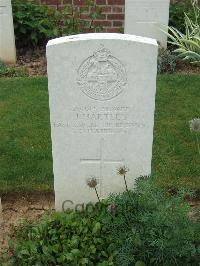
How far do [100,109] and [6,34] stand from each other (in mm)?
3761

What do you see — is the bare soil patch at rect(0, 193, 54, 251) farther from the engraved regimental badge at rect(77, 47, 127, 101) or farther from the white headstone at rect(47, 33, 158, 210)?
the engraved regimental badge at rect(77, 47, 127, 101)

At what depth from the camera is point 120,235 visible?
3002mm

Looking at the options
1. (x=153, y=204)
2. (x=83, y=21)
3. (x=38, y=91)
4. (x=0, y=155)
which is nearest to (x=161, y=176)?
(x=153, y=204)

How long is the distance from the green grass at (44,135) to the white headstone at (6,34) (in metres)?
0.77

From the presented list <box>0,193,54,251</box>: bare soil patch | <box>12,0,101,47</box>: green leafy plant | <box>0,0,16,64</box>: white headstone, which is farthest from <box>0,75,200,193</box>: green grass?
<box>12,0,101,47</box>: green leafy plant

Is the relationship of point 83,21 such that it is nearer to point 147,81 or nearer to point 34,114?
point 34,114

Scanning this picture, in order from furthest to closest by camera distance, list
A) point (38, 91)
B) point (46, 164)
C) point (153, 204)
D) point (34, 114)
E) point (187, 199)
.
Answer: point (38, 91)
point (34, 114)
point (46, 164)
point (187, 199)
point (153, 204)

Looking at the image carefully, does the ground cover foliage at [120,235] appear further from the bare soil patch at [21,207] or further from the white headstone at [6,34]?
the white headstone at [6,34]

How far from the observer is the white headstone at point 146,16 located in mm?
6145

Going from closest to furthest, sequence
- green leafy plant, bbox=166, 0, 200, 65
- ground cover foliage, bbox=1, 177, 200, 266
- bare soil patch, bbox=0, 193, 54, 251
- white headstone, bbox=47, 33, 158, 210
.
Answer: ground cover foliage, bbox=1, 177, 200, 266
white headstone, bbox=47, 33, 158, 210
bare soil patch, bbox=0, 193, 54, 251
green leafy plant, bbox=166, 0, 200, 65

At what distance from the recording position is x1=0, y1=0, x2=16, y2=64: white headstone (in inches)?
246

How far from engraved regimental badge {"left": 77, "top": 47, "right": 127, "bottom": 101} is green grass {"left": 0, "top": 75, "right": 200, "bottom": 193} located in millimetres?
1158

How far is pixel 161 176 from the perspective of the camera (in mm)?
4020

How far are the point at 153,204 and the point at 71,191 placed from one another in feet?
2.46
